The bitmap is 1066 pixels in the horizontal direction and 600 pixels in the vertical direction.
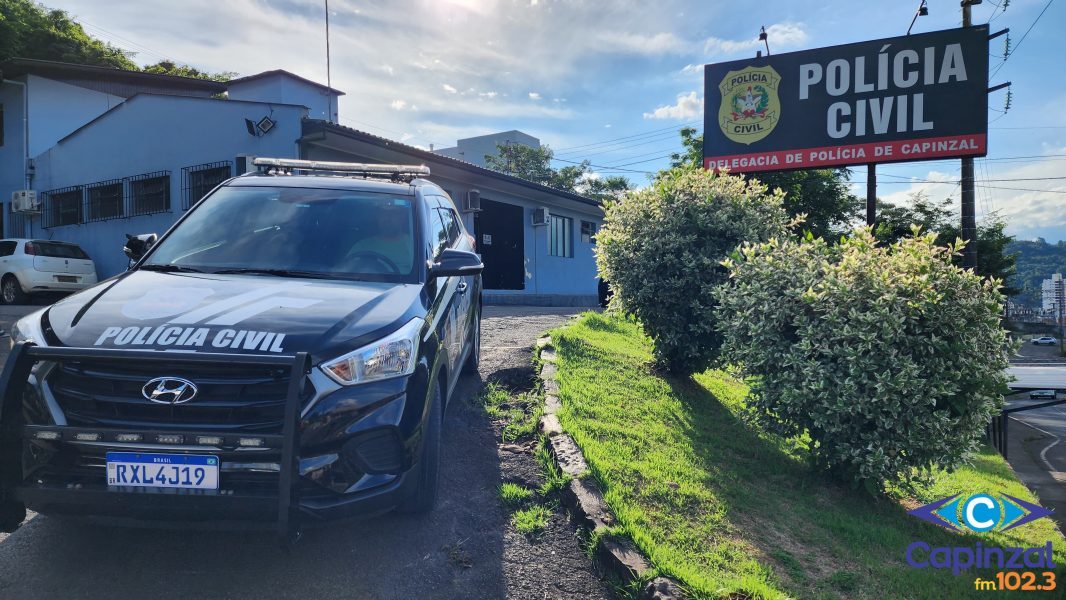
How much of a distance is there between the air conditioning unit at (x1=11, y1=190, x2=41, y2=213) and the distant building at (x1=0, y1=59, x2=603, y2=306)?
0.18 feet

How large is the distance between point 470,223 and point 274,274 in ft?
45.9

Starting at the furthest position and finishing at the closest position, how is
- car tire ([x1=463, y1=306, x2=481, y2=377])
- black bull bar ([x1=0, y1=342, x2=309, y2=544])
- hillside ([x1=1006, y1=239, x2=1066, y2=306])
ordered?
hillside ([x1=1006, y1=239, x2=1066, y2=306])
car tire ([x1=463, y1=306, x2=481, y2=377])
black bull bar ([x1=0, y1=342, x2=309, y2=544])

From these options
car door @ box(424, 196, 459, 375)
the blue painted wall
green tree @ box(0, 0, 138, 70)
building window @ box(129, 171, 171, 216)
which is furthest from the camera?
green tree @ box(0, 0, 138, 70)

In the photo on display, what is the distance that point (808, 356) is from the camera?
4.61 metres

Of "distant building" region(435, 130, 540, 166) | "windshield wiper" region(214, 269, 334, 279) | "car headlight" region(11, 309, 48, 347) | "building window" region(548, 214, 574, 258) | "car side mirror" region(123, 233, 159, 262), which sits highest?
"distant building" region(435, 130, 540, 166)

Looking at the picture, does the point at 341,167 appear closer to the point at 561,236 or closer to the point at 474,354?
the point at 474,354

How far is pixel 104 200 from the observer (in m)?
15.5

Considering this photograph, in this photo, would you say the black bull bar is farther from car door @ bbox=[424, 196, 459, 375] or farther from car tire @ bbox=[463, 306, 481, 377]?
car tire @ bbox=[463, 306, 481, 377]

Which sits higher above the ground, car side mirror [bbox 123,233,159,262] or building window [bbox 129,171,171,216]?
building window [bbox 129,171,171,216]

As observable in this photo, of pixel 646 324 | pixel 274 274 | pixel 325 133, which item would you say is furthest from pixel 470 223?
pixel 274 274

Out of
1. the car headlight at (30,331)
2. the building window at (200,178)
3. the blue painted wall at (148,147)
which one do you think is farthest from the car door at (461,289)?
the building window at (200,178)

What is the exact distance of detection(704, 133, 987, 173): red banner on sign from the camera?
12383 millimetres

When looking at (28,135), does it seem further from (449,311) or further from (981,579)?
(981,579)

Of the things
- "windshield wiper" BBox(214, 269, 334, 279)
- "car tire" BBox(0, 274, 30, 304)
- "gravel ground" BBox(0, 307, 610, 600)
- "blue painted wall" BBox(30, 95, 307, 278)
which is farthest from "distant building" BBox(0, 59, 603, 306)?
"gravel ground" BBox(0, 307, 610, 600)
